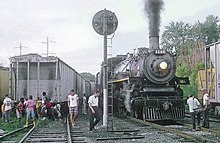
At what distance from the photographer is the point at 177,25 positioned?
68688mm

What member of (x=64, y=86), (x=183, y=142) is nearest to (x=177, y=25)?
(x=64, y=86)

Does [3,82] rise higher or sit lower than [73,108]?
higher

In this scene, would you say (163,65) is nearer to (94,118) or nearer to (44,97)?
(94,118)

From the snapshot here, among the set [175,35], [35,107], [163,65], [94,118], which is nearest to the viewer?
[94,118]

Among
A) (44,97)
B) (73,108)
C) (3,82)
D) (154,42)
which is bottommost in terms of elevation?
A: (73,108)

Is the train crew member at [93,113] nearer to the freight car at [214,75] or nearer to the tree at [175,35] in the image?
the freight car at [214,75]

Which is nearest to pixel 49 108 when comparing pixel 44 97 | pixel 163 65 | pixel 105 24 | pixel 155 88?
pixel 44 97

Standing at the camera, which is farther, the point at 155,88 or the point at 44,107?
the point at 44,107

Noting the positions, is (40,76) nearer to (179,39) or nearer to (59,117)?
(59,117)

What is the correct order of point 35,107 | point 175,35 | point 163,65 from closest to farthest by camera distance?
point 163,65 → point 35,107 → point 175,35

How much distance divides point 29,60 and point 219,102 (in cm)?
1013

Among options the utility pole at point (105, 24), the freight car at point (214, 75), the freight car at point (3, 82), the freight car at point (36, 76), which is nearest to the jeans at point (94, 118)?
the utility pole at point (105, 24)

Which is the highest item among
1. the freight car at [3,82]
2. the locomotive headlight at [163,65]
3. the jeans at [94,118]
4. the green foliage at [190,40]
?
the green foliage at [190,40]

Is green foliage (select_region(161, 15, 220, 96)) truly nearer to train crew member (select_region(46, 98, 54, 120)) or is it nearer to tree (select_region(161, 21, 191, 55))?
tree (select_region(161, 21, 191, 55))
